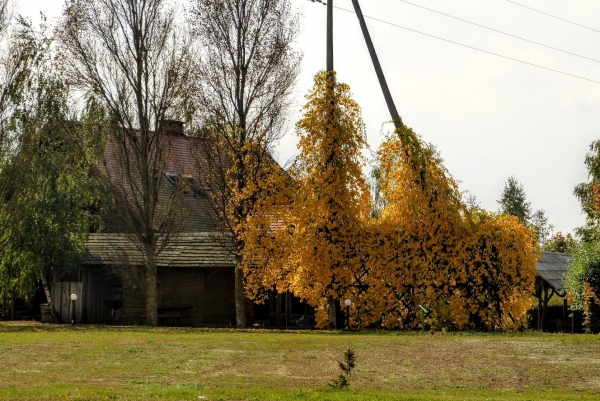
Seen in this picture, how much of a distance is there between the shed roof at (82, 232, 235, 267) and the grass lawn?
11395mm

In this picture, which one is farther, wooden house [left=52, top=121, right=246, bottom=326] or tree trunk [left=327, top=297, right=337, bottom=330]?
wooden house [left=52, top=121, right=246, bottom=326]

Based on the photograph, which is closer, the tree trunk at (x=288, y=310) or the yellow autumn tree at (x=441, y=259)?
the yellow autumn tree at (x=441, y=259)

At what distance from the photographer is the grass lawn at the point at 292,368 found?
51.6ft

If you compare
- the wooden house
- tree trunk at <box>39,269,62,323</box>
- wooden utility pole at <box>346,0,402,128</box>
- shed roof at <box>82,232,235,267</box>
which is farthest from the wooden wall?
wooden utility pole at <box>346,0,402,128</box>

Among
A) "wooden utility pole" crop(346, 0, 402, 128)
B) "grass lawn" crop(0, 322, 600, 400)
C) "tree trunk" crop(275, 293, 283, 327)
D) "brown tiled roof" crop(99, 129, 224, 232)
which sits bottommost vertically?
"grass lawn" crop(0, 322, 600, 400)

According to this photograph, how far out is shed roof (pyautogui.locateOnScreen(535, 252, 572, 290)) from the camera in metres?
39.4

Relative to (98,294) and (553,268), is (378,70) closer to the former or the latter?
(553,268)

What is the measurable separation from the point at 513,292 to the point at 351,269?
215 inches

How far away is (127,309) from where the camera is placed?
39.9m

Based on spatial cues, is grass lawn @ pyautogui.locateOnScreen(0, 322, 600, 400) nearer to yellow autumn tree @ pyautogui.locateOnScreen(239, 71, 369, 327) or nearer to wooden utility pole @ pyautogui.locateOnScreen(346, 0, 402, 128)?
yellow autumn tree @ pyautogui.locateOnScreen(239, 71, 369, 327)

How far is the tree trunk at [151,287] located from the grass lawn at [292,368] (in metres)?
8.96

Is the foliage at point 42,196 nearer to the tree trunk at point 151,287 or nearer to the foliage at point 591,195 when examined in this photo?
the tree trunk at point 151,287

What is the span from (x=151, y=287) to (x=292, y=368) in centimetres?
1729

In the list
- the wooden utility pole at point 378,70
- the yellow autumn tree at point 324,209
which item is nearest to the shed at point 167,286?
the yellow autumn tree at point 324,209
